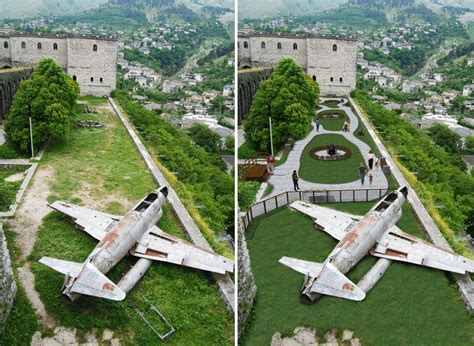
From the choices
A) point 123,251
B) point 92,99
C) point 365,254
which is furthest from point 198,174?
point 92,99

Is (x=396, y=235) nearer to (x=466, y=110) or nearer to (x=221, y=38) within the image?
(x=221, y=38)

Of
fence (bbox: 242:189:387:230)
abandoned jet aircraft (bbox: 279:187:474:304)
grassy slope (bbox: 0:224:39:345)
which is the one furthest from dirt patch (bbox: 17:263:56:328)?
fence (bbox: 242:189:387:230)

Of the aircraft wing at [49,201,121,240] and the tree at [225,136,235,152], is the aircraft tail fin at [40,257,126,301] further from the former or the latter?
the tree at [225,136,235,152]

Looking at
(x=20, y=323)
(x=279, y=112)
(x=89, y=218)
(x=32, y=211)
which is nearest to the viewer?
(x=20, y=323)

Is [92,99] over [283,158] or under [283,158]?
over

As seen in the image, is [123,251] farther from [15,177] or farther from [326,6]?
[326,6]

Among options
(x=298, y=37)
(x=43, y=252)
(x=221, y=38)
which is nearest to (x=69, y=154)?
(x=43, y=252)
